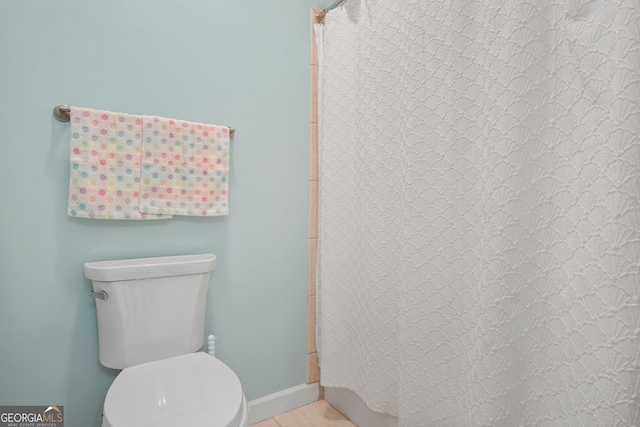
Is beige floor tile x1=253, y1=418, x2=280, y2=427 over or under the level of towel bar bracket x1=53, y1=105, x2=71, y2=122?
under

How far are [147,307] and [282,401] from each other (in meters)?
0.80

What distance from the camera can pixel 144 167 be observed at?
1.15m

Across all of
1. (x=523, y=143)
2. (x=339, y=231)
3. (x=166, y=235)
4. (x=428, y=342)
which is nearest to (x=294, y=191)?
(x=339, y=231)

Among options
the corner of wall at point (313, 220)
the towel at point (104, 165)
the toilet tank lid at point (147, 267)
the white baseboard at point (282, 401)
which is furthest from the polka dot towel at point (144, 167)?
the white baseboard at point (282, 401)

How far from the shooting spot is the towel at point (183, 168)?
1.16 meters

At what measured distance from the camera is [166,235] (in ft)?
4.05

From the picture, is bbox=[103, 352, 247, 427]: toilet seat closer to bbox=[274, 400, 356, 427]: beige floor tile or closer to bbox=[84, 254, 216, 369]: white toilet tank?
bbox=[84, 254, 216, 369]: white toilet tank

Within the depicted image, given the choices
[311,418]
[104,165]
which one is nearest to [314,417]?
[311,418]

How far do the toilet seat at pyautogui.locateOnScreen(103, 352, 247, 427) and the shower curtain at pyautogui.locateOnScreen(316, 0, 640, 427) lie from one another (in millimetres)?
561

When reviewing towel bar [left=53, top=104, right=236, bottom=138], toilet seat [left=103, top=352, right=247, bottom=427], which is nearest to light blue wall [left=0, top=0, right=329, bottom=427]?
towel bar [left=53, top=104, right=236, bottom=138]

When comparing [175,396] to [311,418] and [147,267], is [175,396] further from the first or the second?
[311,418]

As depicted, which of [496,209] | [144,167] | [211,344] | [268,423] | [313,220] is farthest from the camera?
[313,220]

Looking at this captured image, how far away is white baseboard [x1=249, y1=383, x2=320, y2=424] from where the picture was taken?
1446 millimetres

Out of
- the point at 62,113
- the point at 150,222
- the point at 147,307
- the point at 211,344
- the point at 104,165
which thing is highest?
the point at 62,113
